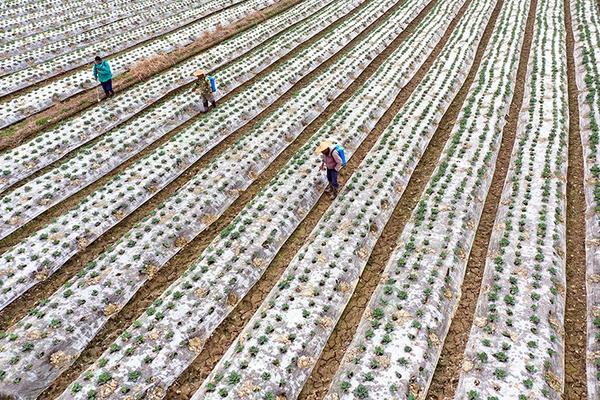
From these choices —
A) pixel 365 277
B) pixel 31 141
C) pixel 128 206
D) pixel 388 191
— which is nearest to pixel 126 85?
pixel 31 141

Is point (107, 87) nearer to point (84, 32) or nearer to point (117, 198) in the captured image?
point (117, 198)

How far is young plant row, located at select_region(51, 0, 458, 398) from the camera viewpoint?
29.4 feet

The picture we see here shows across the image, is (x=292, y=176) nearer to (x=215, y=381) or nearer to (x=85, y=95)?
(x=215, y=381)

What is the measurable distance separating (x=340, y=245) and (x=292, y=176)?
3.91 meters

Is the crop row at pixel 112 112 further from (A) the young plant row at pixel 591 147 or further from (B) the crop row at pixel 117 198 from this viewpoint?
(A) the young plant row at pixel 591 147

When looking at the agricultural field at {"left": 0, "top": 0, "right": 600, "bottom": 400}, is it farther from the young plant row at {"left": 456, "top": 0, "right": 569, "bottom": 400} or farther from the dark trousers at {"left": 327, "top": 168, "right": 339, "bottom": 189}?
the dark trousers at {"left": 327, "top": 168, "right": 339, "bottom": 189}

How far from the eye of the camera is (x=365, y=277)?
1158 centimetres

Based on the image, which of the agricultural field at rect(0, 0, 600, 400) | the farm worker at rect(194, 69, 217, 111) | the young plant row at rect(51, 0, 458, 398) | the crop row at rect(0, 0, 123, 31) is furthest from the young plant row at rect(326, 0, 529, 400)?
the crop row at rect(0, 0, 123, 31)

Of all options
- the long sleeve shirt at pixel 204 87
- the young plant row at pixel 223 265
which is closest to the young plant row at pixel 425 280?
the young plant row at pixel 223 265

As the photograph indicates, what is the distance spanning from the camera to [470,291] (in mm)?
11016

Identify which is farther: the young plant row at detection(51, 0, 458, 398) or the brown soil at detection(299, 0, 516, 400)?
the brown soil at detection(299, 0, 516, 400)

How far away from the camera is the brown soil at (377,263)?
30.2 feet

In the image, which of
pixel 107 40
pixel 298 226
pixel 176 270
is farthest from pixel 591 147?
pixel 107 40

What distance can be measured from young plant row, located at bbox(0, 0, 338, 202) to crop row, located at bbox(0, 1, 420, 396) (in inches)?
167
